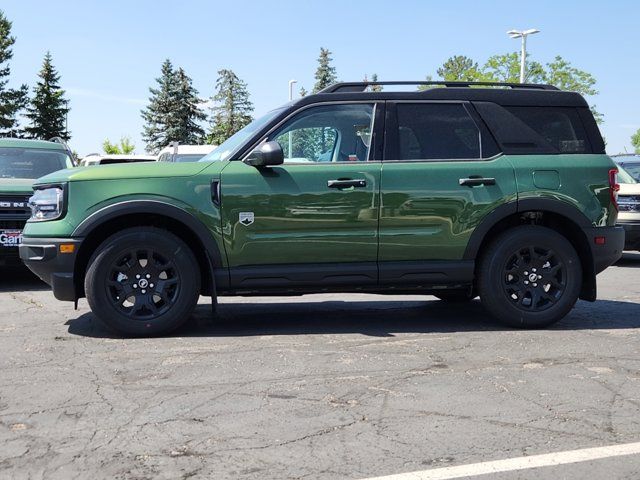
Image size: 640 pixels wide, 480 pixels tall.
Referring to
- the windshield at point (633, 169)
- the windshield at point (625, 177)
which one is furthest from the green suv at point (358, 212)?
the windshield at point (633, 169)

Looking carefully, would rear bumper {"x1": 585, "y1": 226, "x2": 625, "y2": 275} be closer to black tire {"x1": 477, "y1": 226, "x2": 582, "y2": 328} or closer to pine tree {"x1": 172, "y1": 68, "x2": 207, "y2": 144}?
black tire {"x1": 477, "y1": 226, "x2": 582, "y2": 328}

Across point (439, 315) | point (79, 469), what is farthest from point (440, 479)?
point (439, 315)

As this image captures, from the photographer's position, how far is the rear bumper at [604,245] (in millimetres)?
6250

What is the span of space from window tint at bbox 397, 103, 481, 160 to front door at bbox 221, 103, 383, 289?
13.7 inches

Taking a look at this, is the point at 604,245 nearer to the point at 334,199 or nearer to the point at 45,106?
the point at 334,199

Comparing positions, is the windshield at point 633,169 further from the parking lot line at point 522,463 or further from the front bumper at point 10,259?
the parking lot line at point 522,463

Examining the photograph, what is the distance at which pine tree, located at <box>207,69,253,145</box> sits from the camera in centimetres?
7281

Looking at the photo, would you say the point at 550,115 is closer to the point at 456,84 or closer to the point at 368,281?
the point at 456,84

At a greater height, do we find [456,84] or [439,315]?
[456,84]

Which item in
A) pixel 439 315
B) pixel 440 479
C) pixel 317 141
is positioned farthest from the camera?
pixel 439 315

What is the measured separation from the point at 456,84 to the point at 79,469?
15.0 feet

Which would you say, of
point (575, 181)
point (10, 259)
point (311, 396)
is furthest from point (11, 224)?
point (575, 181)

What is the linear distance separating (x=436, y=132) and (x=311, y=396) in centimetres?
287

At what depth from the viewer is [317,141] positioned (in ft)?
20.1
